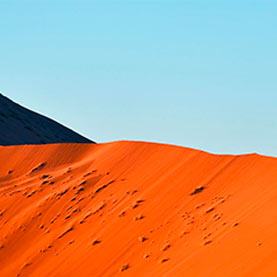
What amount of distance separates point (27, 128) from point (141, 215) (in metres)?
45.5

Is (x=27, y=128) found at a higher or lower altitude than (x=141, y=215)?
higher

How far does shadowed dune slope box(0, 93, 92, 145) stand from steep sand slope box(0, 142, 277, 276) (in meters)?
29.2

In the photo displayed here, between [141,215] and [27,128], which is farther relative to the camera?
[27,128]

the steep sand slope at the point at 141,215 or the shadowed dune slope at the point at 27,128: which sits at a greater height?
the shadowed dune slope at the point at 27,128

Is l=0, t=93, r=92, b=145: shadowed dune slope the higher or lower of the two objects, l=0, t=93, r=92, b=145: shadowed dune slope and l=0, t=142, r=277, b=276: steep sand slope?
the higher

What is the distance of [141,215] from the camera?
885 inches

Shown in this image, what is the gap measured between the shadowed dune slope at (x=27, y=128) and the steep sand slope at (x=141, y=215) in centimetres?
2916

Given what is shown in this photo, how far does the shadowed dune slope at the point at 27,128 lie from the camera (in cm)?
6012

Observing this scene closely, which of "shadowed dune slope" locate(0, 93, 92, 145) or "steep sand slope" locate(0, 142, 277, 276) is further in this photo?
"shadowed dune slope" locate(0, 93, 92, 145)

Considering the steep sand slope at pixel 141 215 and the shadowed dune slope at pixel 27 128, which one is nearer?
the steep sand slope at pixel 141 215

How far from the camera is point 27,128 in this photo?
6644cm

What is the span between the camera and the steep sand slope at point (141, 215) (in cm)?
1788

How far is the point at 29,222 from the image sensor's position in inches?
1039

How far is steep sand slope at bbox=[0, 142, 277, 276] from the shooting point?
58.6ft
